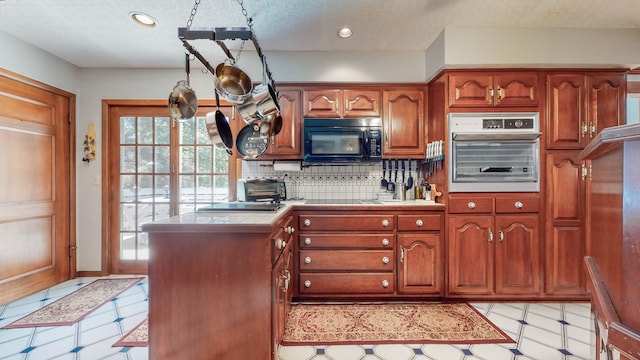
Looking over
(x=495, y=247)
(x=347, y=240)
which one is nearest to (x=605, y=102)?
(x=495, y=247)

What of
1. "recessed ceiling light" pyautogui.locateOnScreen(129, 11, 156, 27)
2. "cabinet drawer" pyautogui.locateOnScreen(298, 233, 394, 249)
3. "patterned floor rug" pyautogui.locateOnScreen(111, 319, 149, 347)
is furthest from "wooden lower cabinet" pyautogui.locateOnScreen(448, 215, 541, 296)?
"recessed ceiling light" pyautogui.locateOnScreen(129, 11, 156, 27)

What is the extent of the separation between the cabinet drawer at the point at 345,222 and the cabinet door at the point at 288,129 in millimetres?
738

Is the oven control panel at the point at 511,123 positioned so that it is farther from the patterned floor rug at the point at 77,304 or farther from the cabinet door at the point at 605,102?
the patterned floor rug at the point at 77,304

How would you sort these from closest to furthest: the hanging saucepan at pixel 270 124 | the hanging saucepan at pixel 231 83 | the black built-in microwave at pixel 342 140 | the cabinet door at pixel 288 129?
1. the hanging saucepan at pixel 231 83
2. the hanging saucepan at pixel 270 124
3. the black built-in microwave at pixel 342 140
4. the cabinet door at pixel 288 129

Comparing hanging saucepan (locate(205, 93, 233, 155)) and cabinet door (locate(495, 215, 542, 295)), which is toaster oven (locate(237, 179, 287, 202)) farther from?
cabinet door (locate(495, 215, 542, 295))

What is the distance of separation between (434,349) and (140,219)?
10.5ft

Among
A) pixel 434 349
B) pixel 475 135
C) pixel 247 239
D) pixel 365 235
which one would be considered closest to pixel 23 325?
pixel 247 239

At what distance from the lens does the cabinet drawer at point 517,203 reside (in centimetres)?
241

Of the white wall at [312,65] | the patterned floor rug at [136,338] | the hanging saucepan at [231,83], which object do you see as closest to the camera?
the hanging saucepan at [231,83]

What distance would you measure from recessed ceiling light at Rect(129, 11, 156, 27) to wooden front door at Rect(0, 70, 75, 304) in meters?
1.32

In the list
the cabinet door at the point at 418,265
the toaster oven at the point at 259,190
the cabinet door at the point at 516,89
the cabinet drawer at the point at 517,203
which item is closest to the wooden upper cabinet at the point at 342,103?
the toaster oven at the point at 259,190

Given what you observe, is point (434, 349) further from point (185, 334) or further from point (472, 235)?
point (185, 334)

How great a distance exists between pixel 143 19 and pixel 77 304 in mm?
2503

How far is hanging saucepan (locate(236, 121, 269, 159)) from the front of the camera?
A: 231cm
